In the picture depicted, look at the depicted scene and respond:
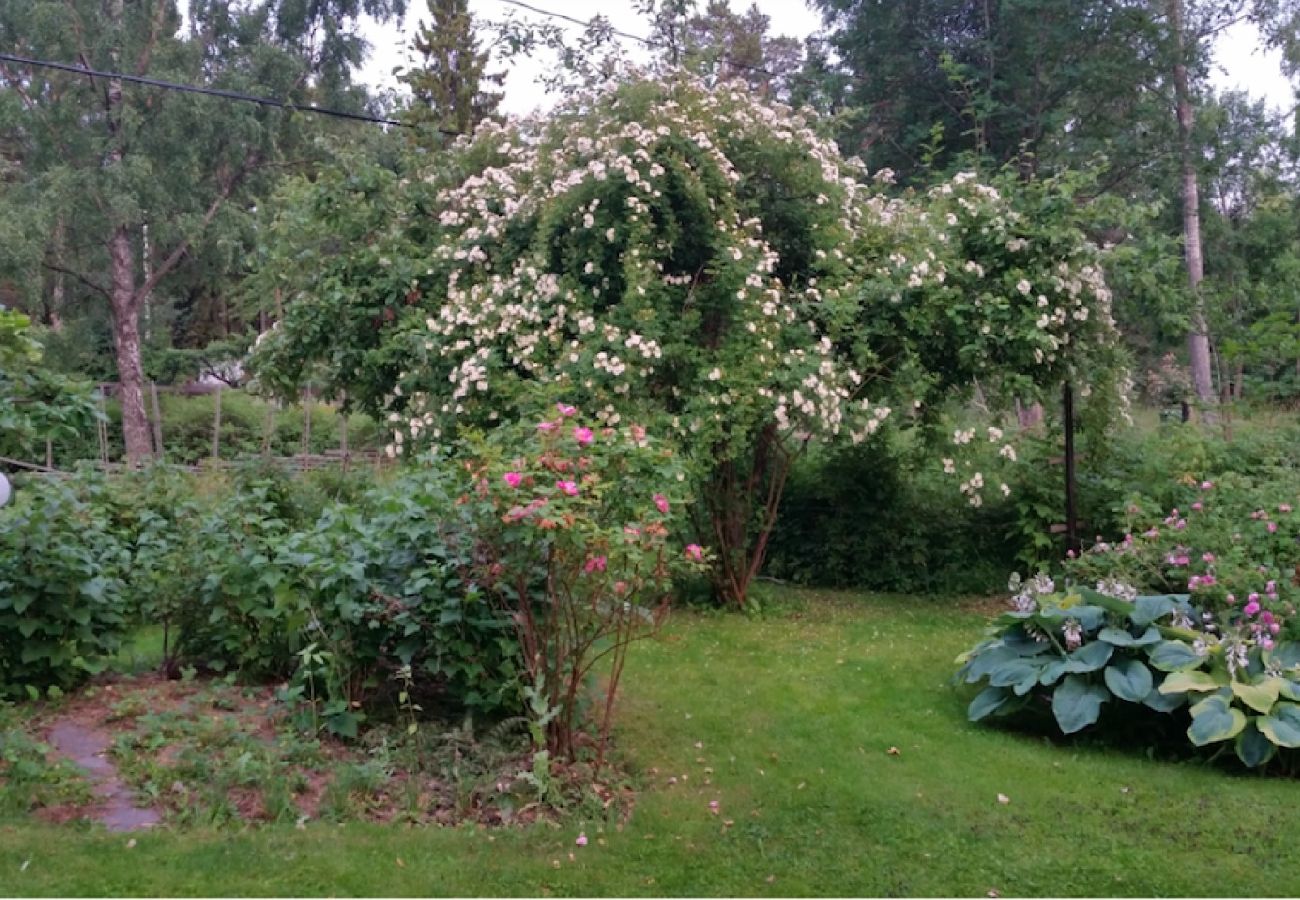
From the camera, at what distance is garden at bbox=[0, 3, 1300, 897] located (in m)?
3.68

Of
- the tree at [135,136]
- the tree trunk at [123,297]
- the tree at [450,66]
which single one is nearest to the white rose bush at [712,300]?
the tree at [135,136]

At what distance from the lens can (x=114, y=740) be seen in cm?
420

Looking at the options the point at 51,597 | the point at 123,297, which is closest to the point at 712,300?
the point at 51,597

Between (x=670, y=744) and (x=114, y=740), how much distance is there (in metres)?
2.30

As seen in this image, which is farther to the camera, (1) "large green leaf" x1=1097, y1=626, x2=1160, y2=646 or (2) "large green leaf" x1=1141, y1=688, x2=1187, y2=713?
(1) "large green leaf" x1=1097, y1=626, x2=1160, y2=646

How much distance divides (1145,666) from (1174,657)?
0.42 ft

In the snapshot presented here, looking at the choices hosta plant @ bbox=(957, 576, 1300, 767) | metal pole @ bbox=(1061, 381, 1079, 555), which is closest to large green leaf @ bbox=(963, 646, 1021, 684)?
hosta plant @ bbox=(957, 576, 1300, 767)

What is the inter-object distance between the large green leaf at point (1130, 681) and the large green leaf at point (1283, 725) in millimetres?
436

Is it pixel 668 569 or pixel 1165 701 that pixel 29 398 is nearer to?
pixel 668 569

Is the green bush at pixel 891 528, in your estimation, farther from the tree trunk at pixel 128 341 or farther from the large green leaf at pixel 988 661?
the tree trunk at pixel 128 341

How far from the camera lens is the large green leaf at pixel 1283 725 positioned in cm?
421

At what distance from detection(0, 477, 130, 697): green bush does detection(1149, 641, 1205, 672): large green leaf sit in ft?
15.5

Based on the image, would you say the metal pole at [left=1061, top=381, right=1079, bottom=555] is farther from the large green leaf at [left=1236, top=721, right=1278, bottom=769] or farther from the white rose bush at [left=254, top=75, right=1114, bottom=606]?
the large green leaf at [left=1236, top=721, right=1278, bottom=769]

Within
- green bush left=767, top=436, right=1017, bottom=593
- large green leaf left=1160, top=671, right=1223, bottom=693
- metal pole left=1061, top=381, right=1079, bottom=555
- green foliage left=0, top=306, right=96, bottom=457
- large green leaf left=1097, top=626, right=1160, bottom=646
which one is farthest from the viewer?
green bush left=767, top=436, right=1017, bottom=593
